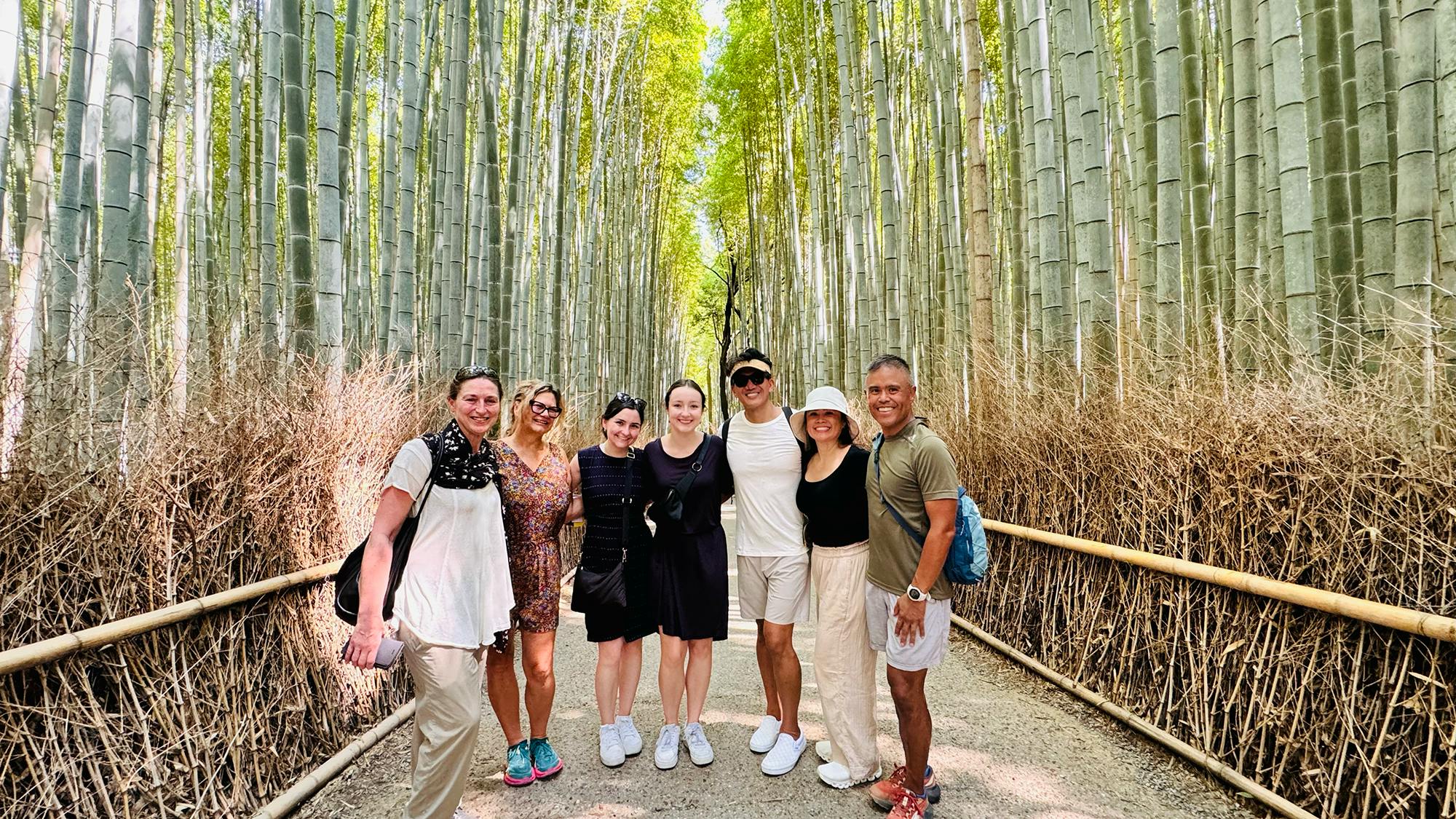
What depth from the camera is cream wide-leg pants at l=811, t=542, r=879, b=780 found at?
6.91ft

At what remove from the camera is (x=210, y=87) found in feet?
23.7

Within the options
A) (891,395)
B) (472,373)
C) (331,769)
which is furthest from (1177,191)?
(331,769)

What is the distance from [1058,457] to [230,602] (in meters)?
3.13

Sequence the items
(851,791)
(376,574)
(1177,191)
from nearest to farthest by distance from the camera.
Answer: (376,574)
(851,791)
(1177,191)

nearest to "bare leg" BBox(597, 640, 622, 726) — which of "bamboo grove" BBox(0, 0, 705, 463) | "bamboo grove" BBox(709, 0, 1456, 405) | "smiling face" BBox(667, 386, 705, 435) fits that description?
"smiling face" BBox(667, 386, 705, 435)

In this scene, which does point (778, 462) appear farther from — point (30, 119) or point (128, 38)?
point (30, 119)

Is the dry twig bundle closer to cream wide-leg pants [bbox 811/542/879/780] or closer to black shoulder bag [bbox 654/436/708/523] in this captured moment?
cream wide-leg pants [bbox 811/542/879/780]

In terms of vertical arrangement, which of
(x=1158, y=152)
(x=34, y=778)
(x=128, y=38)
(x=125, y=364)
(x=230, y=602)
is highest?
(x=128, y=38)

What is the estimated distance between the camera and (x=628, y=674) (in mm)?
2383

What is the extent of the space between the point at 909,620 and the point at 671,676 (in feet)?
3.01

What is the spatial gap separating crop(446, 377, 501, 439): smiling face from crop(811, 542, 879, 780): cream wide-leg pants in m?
1.10

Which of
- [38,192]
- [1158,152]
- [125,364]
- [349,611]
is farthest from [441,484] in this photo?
[38,192]

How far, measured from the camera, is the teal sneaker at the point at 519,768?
2150mm

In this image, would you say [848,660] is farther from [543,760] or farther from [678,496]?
[543,760]
